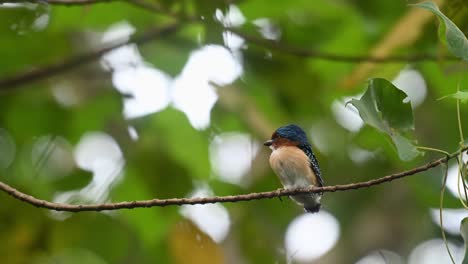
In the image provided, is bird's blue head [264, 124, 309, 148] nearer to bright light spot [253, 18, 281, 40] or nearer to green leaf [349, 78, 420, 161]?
green leaf [349, 78, 420, 161]

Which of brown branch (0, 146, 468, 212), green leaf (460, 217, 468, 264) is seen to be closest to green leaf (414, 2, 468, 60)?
brown branch (0, 146, 468, 212)

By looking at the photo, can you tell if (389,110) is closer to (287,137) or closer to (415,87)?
(287,137)

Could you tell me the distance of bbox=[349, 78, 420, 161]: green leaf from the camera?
263cm

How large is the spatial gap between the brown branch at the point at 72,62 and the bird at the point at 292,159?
183 centimetres

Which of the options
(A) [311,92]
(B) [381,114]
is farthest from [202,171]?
(B) [381,114]

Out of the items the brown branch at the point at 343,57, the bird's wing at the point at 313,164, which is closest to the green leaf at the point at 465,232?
the bird's wing at the point at 313,164

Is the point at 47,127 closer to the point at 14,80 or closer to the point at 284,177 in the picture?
the point at 14,80

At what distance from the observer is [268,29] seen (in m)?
5.50

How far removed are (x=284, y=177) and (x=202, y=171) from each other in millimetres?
1890

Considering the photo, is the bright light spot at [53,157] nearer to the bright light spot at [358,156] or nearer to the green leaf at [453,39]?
the bright light spot at [358,156]

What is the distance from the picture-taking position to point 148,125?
17.7 ft

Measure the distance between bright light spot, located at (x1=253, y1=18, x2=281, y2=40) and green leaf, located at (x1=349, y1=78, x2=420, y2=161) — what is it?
2.61 meters

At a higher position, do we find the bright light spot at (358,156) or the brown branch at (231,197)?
the brown branch at (231,197)

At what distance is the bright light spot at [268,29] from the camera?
532 cm
